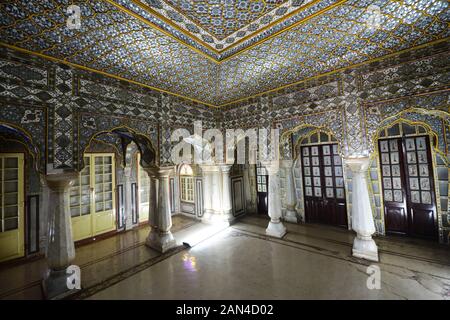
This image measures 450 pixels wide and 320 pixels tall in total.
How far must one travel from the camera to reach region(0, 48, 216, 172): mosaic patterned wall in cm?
291

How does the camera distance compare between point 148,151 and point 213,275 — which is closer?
point 213,275

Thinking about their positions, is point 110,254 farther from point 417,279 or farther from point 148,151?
point 417,279

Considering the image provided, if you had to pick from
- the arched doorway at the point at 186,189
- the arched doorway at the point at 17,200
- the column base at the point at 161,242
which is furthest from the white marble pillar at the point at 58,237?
the arched doorway at the point at 186,189

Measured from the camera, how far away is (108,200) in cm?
647

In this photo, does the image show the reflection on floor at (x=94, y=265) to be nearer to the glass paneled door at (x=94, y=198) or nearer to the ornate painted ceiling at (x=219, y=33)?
the glass paneled door at (x=94, y=198)

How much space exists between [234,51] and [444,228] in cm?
617

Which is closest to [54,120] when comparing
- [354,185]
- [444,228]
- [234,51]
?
[234,51]

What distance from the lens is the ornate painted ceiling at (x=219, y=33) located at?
8.08ft

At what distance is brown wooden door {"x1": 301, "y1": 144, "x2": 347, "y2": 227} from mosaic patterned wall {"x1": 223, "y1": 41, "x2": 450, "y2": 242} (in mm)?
908

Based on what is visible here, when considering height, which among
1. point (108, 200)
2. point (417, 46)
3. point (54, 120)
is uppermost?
point (417, 46)

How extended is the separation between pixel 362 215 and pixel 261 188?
406 cm

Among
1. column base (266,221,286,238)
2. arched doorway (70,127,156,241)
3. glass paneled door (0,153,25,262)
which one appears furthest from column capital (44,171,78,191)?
column base (266,221,286,238)

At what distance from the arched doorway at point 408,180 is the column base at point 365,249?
71.3 inches

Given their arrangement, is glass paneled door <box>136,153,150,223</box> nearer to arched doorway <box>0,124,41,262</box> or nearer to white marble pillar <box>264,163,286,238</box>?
arched doorway <box>0,124,41,262</box>
